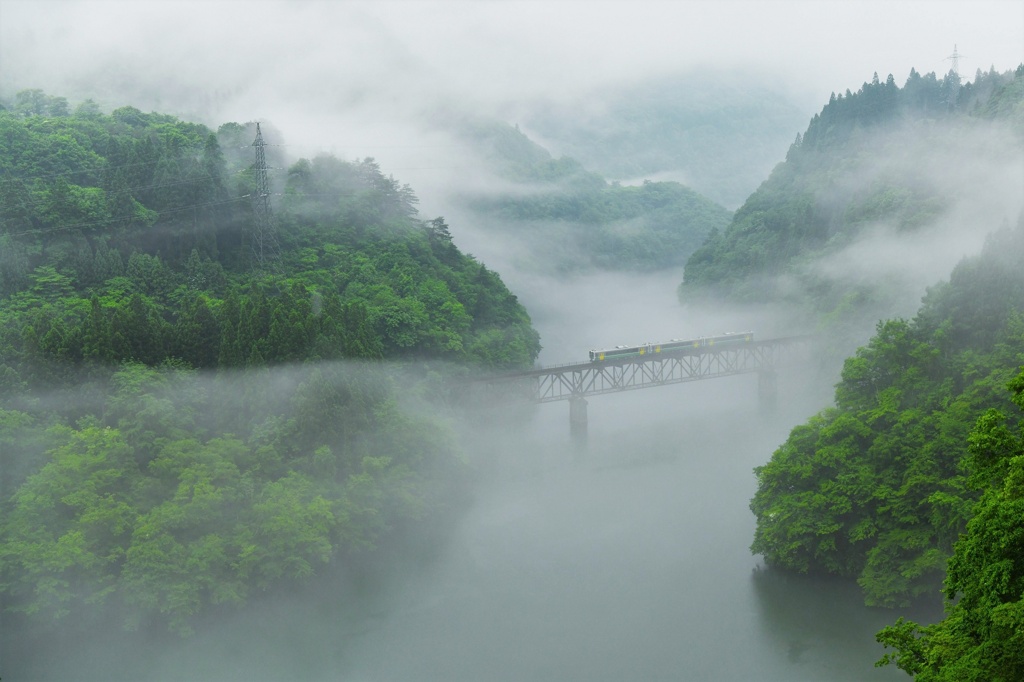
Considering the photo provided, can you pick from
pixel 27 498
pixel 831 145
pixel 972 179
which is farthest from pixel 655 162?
pixel 27 498

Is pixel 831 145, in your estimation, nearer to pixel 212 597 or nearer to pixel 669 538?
pixel 669 538

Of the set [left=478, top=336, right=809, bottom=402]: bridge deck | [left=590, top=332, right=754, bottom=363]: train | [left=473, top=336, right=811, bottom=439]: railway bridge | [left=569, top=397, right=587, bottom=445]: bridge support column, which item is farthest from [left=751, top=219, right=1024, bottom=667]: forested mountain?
[left=590, top=332, right=754, bottom=363]: train

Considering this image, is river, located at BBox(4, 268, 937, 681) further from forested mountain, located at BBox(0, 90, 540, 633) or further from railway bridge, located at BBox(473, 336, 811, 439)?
railway bridge, located at BBox(473, 336, 811, 439)

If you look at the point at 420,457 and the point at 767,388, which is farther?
the point at 767,388

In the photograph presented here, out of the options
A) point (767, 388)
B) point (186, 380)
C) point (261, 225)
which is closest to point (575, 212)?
point (767, 388)

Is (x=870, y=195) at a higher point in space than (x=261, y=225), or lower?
higher

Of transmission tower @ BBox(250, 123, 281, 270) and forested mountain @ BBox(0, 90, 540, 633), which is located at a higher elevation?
transmission tower @ BBox(250, 123, 281, 270)

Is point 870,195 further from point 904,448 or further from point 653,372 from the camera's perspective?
point 904,448
